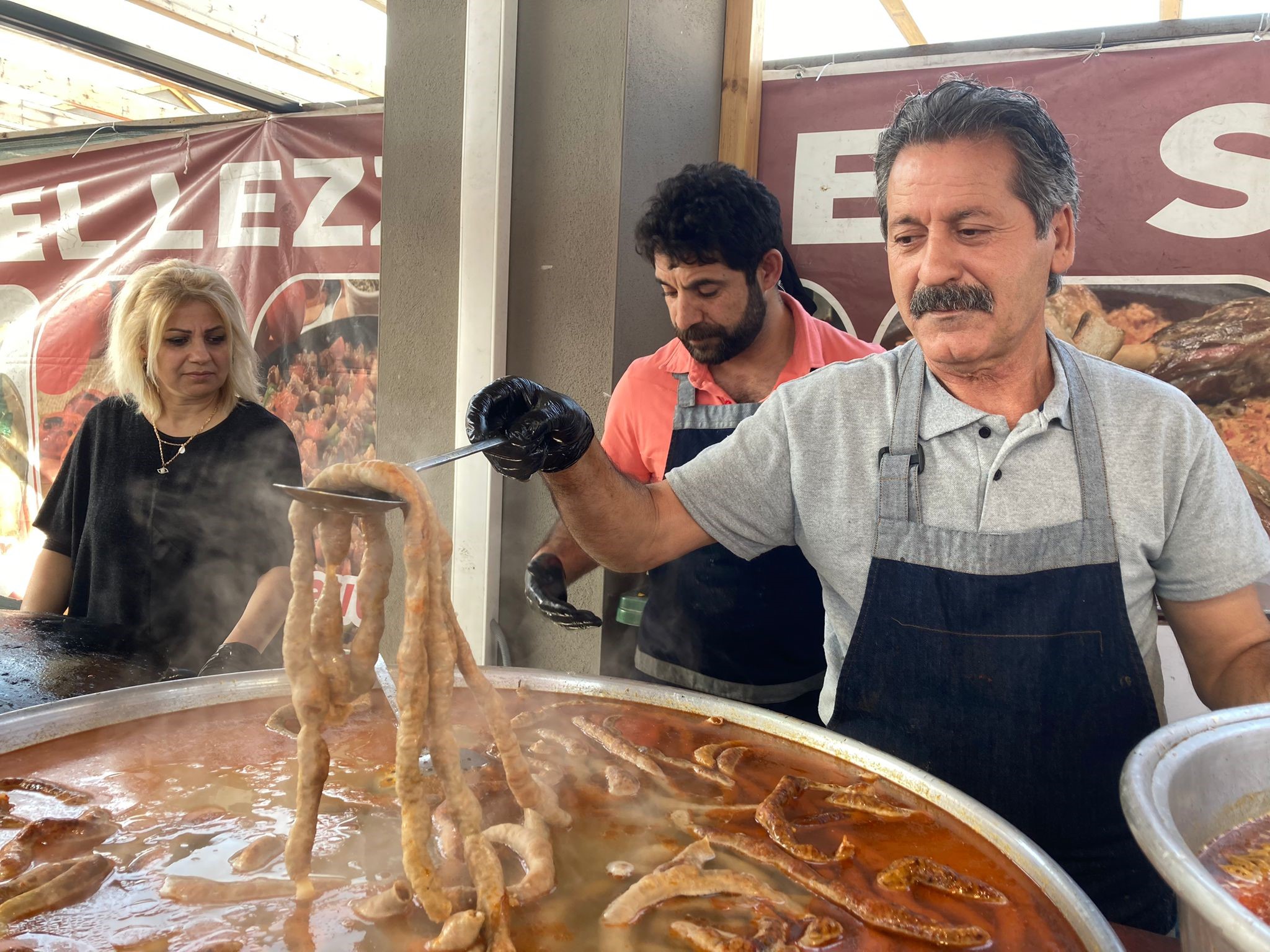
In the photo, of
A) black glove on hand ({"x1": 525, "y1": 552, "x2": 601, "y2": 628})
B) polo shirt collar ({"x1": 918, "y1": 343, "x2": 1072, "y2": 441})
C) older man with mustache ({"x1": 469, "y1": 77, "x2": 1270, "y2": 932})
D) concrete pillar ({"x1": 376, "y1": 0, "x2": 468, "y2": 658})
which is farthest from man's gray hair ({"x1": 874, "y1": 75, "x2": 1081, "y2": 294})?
concrete pillar ({"x1": 376, "y1": 0, "x2": 468, "y2": 658})

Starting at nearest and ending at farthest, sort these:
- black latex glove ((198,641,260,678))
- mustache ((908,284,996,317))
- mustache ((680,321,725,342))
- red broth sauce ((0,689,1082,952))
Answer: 1. red broth sauce ((0,689,1082,952))
2. mustache ((908,284,996,317))
3. black latex glove ((198,641,260,678))
4. mustache ((680,321,725,342))

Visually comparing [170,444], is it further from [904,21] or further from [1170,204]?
[1170,204]

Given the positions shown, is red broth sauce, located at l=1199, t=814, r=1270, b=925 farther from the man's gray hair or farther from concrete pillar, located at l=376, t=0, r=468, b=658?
concrete pillar, located at l=376, t=0, r=468, b=658

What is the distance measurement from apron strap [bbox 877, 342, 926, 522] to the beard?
0.91m

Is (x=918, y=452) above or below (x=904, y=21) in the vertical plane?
below

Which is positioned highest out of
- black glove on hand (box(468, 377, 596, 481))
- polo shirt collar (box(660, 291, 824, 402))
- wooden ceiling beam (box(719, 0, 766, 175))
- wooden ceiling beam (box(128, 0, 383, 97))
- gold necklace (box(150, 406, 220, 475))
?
wooden ceiling beam (box(128, 0, 383, 97))

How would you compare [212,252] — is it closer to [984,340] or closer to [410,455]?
[410,455]

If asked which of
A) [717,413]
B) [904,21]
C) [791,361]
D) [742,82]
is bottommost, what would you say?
[717,413]

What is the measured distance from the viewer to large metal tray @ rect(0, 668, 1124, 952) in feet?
4.14

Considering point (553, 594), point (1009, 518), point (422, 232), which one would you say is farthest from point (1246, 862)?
point (422, 232)

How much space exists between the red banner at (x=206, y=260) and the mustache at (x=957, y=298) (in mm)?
3109

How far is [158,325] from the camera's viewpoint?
11.1 feet

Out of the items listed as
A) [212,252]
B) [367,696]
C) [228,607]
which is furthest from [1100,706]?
[212,252]

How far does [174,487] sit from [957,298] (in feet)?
9.35
